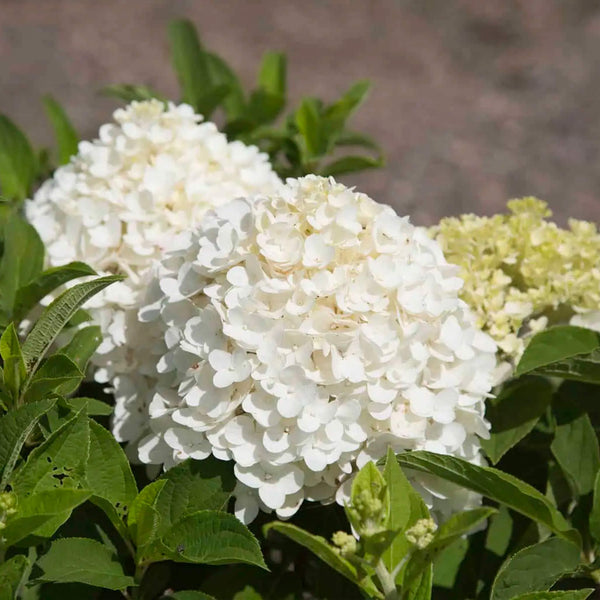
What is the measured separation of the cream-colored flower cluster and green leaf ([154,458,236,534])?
1.63ft

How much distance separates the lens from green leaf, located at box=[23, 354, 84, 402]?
4.19 ft

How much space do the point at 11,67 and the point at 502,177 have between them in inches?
102

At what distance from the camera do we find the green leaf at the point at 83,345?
1.42 metres

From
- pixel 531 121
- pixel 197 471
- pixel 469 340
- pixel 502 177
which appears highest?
pixel 531 121

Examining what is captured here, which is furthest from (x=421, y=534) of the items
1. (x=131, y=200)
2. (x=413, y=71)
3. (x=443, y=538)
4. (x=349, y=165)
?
(x=413, y=71)

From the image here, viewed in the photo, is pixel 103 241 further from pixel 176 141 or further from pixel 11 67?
pixel 11 67

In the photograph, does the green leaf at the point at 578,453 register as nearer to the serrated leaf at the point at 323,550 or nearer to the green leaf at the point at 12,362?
the serrated leaf at the point at 323,550

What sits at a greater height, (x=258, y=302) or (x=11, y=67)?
(x=11, y=67)

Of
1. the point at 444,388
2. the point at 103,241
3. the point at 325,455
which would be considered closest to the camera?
the point at 325,455

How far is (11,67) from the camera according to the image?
504 cm

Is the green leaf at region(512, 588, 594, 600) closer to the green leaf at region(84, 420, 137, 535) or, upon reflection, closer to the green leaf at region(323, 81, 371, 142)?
the green leaf at region(84, 420, 137, 535)

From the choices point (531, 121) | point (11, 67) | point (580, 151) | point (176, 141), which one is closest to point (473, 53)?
point (531, 121)

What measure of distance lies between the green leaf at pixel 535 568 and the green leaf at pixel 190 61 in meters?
1.41

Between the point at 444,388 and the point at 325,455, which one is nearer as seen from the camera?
the point at 325,455
